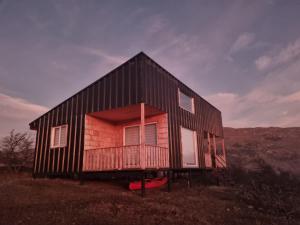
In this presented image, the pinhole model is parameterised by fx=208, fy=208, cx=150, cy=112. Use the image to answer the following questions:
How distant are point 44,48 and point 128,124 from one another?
8222 millimetres

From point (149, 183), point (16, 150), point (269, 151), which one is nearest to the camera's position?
point (149, 183)

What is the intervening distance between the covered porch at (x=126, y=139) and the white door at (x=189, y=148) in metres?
2.20

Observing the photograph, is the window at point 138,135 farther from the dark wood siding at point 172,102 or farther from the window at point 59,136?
the window at point 59,136

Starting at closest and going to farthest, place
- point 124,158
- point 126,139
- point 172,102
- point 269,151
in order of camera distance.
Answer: point 124,158 → point 172,102 → point 126,139 → point 269,151

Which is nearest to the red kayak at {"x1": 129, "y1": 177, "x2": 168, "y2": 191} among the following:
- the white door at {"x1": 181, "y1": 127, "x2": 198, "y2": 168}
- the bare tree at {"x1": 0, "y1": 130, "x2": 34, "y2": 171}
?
the white door at {"x1": 181, "y1": 127, "x2": 198, "y2": 168}

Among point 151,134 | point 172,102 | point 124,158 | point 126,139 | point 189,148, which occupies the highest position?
point 172,102

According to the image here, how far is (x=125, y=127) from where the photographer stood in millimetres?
13430

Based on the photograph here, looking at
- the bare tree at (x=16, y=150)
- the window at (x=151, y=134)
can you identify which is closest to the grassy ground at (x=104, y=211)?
the window at (x=151, y=134)

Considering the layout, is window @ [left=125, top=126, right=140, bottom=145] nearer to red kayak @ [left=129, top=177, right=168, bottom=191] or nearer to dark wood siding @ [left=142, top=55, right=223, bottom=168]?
dark wood siding @ [left=142, top=55, right=223, bottom=168]

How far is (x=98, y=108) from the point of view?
1120 cm

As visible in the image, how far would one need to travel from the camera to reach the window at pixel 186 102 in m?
13.8

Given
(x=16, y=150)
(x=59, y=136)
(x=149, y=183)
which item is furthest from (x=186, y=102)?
(x=16, y=150)

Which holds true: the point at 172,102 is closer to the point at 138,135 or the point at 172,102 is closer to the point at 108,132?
the point at 138,135

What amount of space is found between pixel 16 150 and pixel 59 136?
7.41 meters
